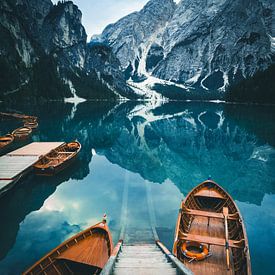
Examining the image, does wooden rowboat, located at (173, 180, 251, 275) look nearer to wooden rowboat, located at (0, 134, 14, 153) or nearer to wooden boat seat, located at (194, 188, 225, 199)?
wooden boat seat, located at (194, 188, 225, 199)

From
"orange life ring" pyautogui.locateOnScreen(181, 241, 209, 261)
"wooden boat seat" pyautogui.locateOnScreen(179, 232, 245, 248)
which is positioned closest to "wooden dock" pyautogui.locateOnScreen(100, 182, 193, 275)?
"orange life ring" pyautogui.locateOnScreen(181, 241, 209, 261)

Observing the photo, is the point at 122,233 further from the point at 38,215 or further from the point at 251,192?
the point at 251,192

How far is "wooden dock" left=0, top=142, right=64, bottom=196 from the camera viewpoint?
1898 cm

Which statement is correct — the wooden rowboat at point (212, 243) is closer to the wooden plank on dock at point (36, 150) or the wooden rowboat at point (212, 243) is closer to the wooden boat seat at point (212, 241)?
the wooden boat seat at point (212, 241)

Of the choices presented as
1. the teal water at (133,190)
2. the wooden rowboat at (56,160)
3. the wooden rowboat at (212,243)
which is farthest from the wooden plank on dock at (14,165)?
the wooden rowboat at (212,243)

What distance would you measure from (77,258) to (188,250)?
15.8 ft

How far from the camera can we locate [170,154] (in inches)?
1380

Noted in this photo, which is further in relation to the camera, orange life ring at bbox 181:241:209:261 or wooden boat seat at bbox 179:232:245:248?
wooden boat seat at bbox 179:232:245:248

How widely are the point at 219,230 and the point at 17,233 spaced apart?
11325 mm

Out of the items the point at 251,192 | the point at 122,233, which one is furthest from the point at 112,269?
the point at 251,192

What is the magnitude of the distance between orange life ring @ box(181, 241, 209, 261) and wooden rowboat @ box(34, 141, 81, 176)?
50.1ft

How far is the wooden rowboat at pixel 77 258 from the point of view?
9.08 meters

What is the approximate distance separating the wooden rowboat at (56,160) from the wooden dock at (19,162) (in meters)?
0.59

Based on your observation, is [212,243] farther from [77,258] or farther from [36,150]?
[36,150]
